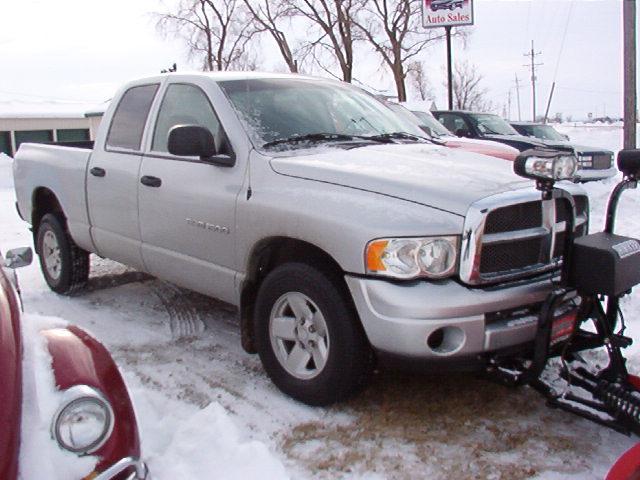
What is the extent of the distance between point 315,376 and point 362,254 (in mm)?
776

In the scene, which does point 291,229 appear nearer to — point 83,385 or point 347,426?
point 347,426

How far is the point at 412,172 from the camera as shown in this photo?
11.4ft

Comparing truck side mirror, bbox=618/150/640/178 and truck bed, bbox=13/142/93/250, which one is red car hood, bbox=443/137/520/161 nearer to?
truck bed, bbox=13/142/93/250

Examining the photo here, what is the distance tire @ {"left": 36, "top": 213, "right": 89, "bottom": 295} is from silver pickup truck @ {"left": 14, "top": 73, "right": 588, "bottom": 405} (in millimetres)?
702

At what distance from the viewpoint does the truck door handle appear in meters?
4.51

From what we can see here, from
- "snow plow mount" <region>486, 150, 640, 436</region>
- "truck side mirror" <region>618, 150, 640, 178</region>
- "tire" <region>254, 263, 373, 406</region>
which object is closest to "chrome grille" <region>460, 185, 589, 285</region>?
"snow plow mount" <region>486, 150, 640, 436</region>

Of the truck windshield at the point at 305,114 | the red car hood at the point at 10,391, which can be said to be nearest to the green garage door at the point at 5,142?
the truck windshield at the point at 305,114

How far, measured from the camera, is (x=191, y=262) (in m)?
4.33

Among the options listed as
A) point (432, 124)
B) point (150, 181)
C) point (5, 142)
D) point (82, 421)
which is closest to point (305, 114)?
point (150, 181)

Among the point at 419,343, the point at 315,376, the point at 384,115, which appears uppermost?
the point at 384,115

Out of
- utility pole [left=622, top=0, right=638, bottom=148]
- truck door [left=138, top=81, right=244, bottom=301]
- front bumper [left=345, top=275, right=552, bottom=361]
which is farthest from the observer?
utility pole [left=622, top=0, right=638, bottom=148]

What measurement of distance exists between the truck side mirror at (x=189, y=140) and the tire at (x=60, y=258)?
237 cm

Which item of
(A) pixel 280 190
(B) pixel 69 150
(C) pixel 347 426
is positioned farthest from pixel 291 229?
(B) pixel 69 150

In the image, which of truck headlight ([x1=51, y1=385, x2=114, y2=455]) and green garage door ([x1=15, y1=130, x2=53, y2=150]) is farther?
green garage door ([x1=15, y1=130, x2=53, y2=150])
